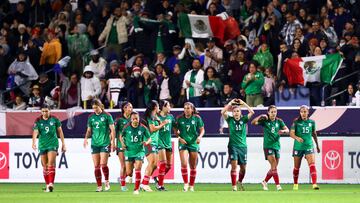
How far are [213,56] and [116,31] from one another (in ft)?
13.5

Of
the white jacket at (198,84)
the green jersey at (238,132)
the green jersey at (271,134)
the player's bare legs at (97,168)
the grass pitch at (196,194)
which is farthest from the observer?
the white jacket at (198,84)

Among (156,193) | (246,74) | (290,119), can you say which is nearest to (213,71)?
(246,74)

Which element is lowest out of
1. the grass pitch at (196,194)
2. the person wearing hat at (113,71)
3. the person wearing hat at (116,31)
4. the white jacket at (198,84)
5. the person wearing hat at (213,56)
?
the grass pitch at (196,194)

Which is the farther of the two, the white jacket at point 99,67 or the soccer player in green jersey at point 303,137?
the white jacket at point 99,67

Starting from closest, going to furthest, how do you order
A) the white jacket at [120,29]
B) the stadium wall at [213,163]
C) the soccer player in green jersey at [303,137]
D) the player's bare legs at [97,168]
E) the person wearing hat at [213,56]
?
the player's bare legs at [97,168] → the soccer player in green jersey at [303,137] → the stadium wall at [213,163] → the person wearing hat at [213,56] → the white jacket at [120,29]

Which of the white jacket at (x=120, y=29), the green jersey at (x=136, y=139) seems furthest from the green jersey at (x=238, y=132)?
the white jacket at (x=120, y=29)

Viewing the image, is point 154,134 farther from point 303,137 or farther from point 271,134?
point 303,137

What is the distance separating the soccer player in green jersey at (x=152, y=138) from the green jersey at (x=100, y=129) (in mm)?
1150

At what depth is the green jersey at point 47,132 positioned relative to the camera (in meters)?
27.8

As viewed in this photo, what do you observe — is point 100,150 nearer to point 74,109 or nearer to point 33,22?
point 74,109

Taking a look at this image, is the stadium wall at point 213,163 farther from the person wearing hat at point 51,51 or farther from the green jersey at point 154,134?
the person wearing hat at point 51,51

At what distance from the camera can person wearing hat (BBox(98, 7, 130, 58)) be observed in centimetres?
3697

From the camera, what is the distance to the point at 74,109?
34.1 metres

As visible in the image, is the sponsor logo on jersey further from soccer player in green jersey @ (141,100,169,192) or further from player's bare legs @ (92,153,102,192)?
player's bare legs @ (92,153,102,192)
